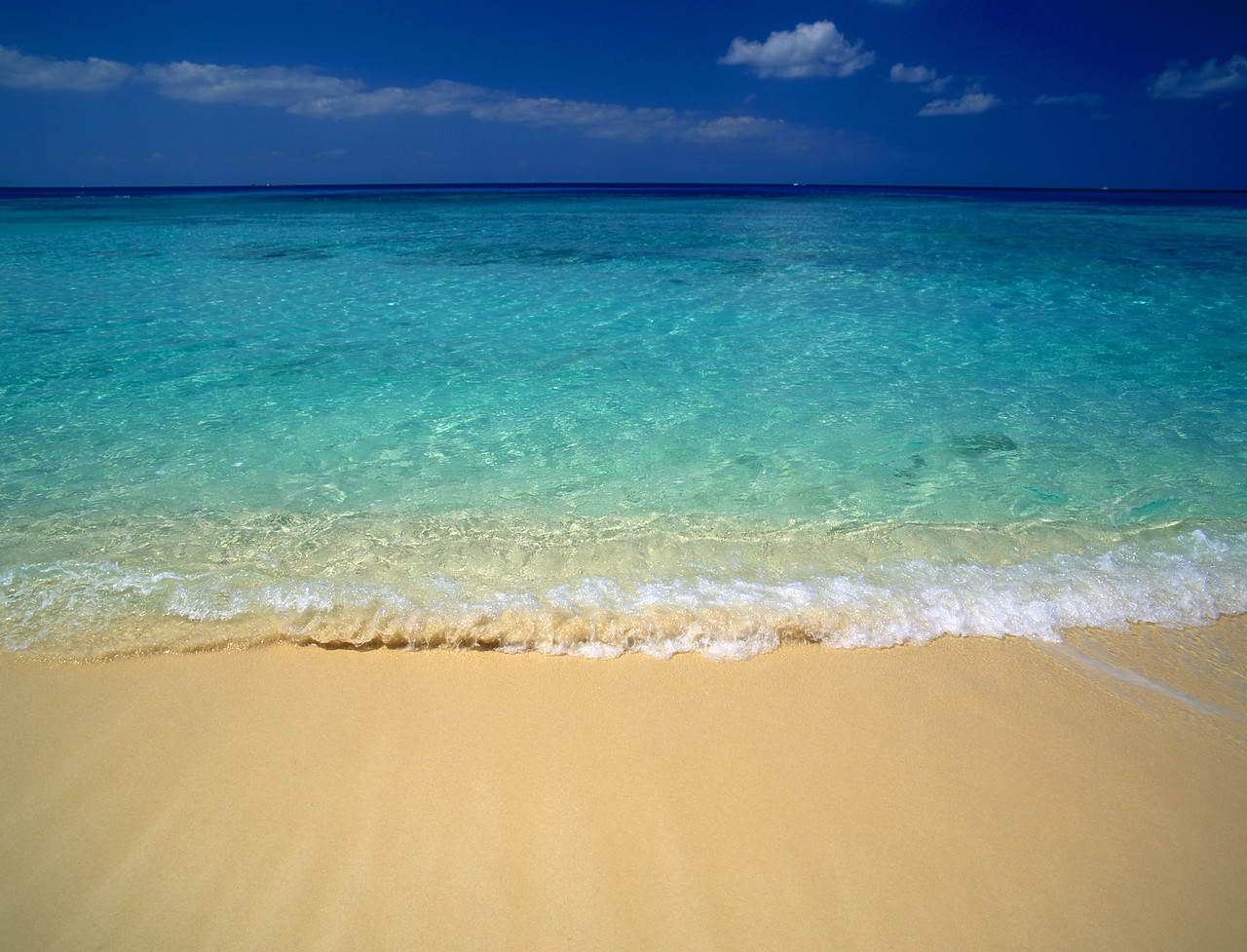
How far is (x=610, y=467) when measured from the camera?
469 centimetres

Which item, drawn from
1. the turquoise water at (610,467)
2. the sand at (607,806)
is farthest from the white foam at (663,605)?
the sand at (607,806)

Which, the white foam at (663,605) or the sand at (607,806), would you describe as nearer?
the sand at (607,806)

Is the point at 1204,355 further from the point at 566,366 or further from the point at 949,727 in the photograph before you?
the point at 949,727

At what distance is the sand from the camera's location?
1.78 m

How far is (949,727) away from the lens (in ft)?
7.88

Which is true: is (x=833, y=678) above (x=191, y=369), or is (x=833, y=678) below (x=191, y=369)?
below

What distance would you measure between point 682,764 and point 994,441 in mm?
4269

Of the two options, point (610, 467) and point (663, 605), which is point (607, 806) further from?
point (610, 467)

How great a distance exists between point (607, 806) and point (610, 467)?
2.85m

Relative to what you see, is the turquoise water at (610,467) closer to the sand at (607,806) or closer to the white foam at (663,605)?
the white foam at (663,605)

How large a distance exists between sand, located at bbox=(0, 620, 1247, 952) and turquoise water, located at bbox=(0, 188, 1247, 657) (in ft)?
1.08

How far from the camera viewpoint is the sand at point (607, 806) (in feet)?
5.82

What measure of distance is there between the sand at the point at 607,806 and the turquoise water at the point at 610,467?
0.33 metres

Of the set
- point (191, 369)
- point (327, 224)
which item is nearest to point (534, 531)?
point (191, 369)
